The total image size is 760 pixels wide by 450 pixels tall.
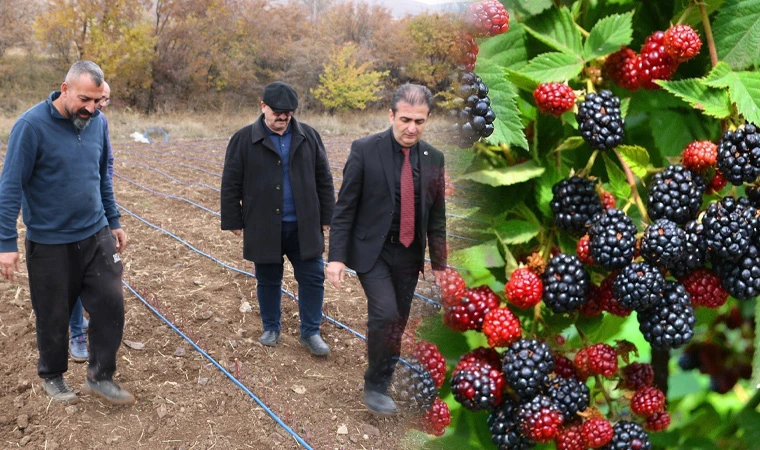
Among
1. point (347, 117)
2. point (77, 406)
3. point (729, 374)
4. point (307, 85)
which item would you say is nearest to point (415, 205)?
point (729, 374)

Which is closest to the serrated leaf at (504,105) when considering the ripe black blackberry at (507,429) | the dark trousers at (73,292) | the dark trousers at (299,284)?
the ripe black blackberry at (507,429)

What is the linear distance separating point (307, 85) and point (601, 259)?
22528 millimetres

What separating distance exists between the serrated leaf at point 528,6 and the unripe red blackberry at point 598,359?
255 mm

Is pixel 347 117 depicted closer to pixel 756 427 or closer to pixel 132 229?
pixel 132 229

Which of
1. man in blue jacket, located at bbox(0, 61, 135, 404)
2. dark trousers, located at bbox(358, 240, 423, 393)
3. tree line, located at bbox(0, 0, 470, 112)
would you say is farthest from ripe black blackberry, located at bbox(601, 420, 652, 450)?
tree line, located at bbox(0, 0, 470, 112)

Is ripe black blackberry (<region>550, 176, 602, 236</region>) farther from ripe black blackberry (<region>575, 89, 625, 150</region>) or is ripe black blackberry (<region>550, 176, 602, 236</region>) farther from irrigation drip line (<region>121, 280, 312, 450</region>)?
irrigation drip line (<region>121, 280, 312, 450</region>)

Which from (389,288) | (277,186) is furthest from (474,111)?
(277,186)

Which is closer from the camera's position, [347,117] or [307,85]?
[347,117]

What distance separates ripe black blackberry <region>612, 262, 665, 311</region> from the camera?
46cm

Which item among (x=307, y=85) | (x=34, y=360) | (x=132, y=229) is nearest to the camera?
(x=34, y=360)

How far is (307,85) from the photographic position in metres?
22.3

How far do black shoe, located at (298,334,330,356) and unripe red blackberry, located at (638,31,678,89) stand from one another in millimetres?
2907

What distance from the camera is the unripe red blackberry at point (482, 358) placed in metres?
0.52

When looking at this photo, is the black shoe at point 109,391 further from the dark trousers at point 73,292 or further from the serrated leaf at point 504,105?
the serrated leaf at point 504,105
